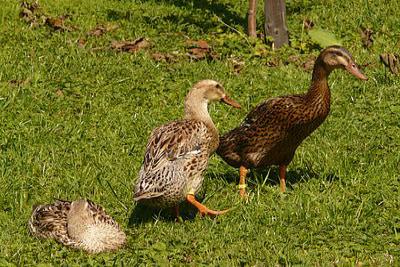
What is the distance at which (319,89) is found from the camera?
29.8 ft

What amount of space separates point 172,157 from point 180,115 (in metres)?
2.80

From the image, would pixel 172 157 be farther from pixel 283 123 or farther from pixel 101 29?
pixel 101 29

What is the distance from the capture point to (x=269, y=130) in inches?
359

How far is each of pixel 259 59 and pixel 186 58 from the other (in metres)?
0.96

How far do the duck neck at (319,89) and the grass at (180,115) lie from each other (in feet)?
2.34

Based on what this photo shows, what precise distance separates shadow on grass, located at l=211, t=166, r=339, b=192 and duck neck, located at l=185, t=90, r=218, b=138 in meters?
0.81

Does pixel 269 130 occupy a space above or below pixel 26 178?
above

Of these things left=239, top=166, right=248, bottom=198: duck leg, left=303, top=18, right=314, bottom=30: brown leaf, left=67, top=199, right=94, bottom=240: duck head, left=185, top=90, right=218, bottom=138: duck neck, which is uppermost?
left=185, top=90, right=218, bottom=138: duck neck

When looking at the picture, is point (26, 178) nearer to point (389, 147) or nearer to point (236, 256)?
point (236, 256)

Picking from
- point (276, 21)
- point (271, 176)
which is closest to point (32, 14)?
point (276, 21)

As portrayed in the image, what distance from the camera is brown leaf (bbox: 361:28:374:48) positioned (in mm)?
13883

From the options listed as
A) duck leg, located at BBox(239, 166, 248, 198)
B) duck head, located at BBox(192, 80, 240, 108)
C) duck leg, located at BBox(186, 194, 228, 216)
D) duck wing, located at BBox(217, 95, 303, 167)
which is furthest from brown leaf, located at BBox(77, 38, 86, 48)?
duck leg, located at BBox(186, 194, 228, 216)

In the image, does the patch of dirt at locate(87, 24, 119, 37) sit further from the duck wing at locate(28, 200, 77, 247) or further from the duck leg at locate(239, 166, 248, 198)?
the duck wing at locate(28, 200, 77, 247)

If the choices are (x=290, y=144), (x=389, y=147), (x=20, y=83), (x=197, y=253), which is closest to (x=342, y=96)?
(x=389, y=147)
